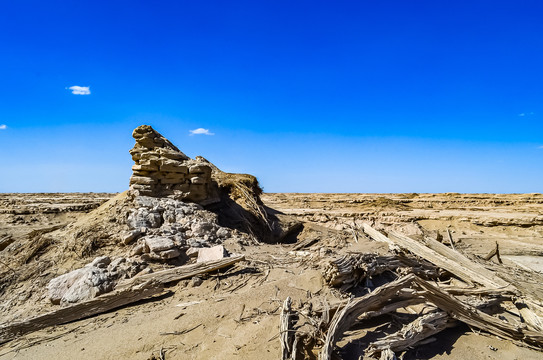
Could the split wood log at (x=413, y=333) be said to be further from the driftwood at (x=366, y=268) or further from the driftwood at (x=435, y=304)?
the driftwood at (x=366, y=268)

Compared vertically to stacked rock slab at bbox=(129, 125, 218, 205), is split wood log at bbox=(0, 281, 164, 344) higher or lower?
lower

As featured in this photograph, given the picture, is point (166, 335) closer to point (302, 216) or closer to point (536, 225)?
point (302, 216)

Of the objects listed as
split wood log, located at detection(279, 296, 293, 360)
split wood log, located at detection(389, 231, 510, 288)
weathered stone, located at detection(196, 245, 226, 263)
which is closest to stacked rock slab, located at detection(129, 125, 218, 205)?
weathered stone, located at detection(196, 245, 226, 263)

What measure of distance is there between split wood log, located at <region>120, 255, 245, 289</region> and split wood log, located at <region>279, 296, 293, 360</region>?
192cm

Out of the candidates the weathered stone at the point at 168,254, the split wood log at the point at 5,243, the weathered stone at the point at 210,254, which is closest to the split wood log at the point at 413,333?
the weathered stone at the point at 210,254

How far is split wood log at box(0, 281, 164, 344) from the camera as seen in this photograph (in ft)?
13.5

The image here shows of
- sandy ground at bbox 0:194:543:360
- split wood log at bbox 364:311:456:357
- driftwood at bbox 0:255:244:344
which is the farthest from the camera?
driftwood at bbox 0:255:244:344

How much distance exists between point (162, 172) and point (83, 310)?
473cm

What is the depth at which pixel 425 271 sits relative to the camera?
5.95 metres

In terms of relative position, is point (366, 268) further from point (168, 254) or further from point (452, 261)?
point (168, 254)

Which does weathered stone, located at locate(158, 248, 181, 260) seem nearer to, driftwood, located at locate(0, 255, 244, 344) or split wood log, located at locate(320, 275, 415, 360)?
driftwood, located at locate(0, 255, 244, 344)

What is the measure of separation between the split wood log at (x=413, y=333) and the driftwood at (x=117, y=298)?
9.39 ft

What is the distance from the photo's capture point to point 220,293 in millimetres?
4891

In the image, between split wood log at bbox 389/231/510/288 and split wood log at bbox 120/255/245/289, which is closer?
split wood log at bbox 120/255/245/289
